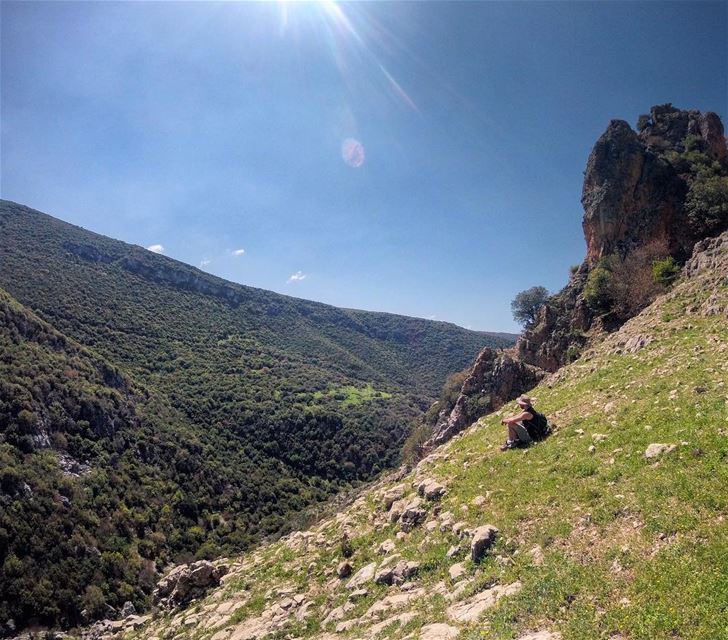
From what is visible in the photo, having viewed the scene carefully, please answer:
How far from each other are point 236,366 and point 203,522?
46.1 metres

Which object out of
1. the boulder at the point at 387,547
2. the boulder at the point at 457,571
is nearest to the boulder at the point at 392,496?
the boulder at the point at 387,547

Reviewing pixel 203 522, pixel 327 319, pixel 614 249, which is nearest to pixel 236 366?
pixel 203 522

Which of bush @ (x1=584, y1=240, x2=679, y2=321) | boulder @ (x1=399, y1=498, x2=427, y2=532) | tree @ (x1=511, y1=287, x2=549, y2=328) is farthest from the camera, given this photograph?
tree @ (x1=511, y1=287, x2=549, y2=328)

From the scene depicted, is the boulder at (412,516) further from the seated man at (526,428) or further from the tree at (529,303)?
the tree at (529,303)

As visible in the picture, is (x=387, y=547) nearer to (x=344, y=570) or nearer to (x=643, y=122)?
(x=344, y=570)

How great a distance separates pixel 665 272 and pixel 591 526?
90.1ft

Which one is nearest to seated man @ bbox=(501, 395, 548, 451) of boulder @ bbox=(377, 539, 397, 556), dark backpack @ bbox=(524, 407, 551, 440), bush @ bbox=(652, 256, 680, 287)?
dark backpack @ bbox=(524, 407, 551, 440)

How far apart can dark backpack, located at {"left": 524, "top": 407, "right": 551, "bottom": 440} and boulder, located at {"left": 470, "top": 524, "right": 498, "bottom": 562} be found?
5.34 meters

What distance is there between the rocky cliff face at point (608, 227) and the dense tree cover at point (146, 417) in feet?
75.5

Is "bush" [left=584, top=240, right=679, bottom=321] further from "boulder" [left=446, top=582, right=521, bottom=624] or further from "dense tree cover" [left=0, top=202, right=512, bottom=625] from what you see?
"dense tree cover" [left=0, top=202, right=512, bottom=625]

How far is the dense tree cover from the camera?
34.3 metres

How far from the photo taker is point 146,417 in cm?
5672

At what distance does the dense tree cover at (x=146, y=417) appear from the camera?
34344mm

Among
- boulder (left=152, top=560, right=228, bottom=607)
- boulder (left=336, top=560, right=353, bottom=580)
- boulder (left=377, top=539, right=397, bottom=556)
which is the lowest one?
boulder (left=152, top=560, right=228, bottom=607)
